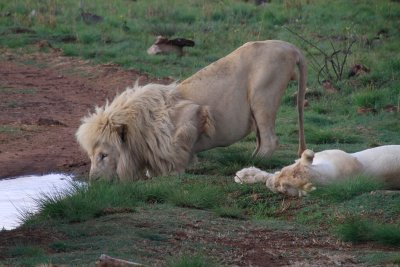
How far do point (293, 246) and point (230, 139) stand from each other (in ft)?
9.59

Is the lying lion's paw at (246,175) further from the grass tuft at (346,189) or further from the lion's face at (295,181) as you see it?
the grass tuft at (346,189)

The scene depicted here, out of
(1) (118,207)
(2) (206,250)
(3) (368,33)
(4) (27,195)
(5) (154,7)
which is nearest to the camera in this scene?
(2) (206,250)

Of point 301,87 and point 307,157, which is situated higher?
point 307,157

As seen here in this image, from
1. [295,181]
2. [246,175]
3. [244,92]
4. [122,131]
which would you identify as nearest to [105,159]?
[122,131]

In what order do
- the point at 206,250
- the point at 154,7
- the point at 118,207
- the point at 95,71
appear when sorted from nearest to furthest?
the point at 206,250 < the point at 118,207 < the point at 95,71 < the point at 154,7

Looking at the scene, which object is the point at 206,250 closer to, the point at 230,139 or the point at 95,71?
the point at 230,139

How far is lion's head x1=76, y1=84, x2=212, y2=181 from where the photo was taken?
8.40 meters

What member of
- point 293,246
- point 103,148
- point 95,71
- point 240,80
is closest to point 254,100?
point 240,80

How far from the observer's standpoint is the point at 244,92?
29.2ft

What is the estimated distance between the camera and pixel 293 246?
6027 millimetres

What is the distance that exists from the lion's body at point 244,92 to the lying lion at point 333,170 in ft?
4.26

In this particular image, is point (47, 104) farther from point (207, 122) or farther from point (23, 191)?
point (207, 122)

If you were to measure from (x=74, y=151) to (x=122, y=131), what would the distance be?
206 cm

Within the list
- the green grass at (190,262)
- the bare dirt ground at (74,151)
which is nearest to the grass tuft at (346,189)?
the bare dirt ground at (74,151)
